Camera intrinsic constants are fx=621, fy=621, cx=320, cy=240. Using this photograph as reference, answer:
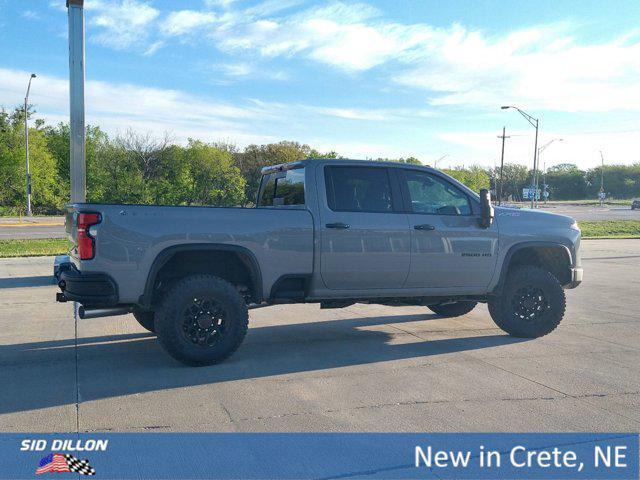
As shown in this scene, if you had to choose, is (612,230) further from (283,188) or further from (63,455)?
(63,455)

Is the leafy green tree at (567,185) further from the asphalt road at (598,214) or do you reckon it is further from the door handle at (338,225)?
the door handle at (338,225)

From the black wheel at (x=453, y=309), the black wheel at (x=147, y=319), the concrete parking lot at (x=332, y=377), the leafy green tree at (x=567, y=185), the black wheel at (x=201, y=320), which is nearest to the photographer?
the concrete parking lot at (x=332, y=377)

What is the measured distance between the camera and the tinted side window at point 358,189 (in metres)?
6.51

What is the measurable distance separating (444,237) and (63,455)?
4.41m

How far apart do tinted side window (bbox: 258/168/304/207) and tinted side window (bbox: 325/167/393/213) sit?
323mm

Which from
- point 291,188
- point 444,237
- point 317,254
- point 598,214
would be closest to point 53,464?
point 317,254

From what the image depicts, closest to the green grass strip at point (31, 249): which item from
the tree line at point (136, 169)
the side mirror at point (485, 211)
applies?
the tree line at point (136, 169)

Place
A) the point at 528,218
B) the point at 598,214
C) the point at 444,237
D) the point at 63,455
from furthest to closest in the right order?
the point at 598,214
the point at 528,218
the point at 444,237
the point at 63,455

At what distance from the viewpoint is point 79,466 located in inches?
143

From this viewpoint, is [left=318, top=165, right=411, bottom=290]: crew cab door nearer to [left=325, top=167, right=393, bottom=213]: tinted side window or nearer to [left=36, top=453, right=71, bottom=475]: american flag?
[left=325, top=167, right=393, bottom=213]: tinted side window

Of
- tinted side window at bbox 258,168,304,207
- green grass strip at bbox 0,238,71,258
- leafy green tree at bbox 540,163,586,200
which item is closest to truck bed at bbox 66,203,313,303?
tinted side window at bbox 258,168,304,207

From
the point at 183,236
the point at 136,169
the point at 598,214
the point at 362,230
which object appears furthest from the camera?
the point at 598,214

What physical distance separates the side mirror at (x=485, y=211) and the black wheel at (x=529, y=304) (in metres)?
0.82

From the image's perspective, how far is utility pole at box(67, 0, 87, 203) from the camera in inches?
386
